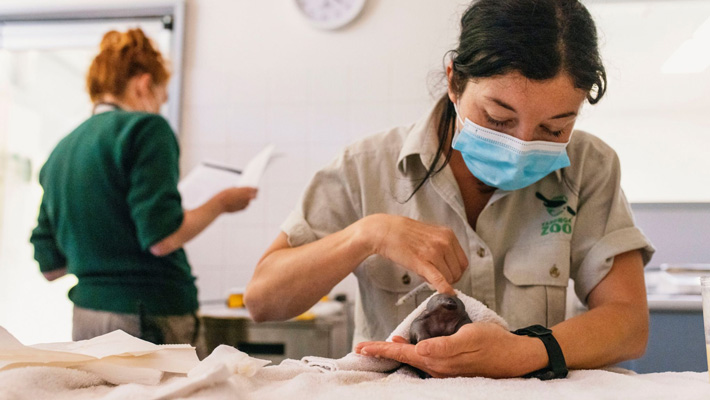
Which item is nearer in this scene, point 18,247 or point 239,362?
point 239,362

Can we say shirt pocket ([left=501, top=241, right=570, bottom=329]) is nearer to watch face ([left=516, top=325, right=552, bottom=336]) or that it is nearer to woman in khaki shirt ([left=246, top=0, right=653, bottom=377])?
woman in khaki shirt ([left=246, top=0, right=653, bottom=377])

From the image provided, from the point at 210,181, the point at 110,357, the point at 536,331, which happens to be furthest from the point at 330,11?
the point at 110,357

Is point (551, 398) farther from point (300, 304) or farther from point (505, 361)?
point (300, 304)

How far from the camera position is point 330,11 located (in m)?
2.82

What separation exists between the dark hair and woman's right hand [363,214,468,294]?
272 mm

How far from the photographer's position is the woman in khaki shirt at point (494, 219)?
90cm

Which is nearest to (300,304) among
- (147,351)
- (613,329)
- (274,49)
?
(147,351)

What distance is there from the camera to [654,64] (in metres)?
2.53

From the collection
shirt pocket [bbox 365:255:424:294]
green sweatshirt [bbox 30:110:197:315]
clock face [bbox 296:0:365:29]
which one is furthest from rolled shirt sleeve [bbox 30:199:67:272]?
clock face [bbox 296:0:365:29]

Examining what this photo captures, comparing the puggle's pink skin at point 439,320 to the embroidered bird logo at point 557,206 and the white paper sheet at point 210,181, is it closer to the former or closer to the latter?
the embroidered bird logo at point 557,206

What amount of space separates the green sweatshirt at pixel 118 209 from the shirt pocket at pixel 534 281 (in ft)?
2.96

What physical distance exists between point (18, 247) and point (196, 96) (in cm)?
125

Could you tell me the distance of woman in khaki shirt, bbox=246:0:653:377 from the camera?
900 mm

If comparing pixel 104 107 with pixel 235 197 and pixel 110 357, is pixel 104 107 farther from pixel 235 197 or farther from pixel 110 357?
pixel 110 357
